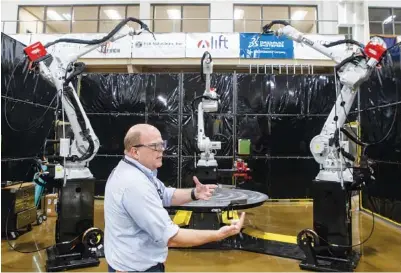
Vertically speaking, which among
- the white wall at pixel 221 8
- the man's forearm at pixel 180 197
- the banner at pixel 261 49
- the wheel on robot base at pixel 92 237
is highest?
the white wall at pixel 221 8

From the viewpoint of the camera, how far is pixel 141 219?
4.74 feet

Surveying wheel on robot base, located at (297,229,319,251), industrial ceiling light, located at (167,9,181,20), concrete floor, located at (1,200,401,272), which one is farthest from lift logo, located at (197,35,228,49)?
wheel on robot base, located at (297,229,319,251)

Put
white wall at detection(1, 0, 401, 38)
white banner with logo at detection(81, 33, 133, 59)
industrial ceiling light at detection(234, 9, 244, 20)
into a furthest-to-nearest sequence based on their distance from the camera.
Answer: industrial ceiling light at detection(234, 9, 244, 20), white wall at detection(1, 0, 401, 38), white banner with logo at detection(81, 33, 133, 59)

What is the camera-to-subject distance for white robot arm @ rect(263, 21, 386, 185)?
3.53 metres

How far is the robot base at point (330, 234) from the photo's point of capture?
3527 mm

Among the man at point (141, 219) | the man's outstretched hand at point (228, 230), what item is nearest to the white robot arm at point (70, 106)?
the man at point (141, 219)

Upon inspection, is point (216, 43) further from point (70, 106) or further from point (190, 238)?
point (190, 238)

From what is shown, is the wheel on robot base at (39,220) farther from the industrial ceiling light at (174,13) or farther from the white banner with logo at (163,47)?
the industrial ceiling light at (174,13)

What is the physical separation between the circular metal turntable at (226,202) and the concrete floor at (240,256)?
65 cm

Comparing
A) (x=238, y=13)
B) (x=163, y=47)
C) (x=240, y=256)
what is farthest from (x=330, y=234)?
(x=238, y=13)

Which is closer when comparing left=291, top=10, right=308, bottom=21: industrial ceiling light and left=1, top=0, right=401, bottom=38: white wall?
left=1, top=0, right=401, bottom=38: white wall

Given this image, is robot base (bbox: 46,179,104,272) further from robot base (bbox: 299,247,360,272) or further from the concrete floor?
robot base (bbox: 299,247,360,272)

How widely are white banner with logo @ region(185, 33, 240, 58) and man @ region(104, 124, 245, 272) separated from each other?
7.25m

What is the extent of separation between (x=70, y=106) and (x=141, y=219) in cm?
293
